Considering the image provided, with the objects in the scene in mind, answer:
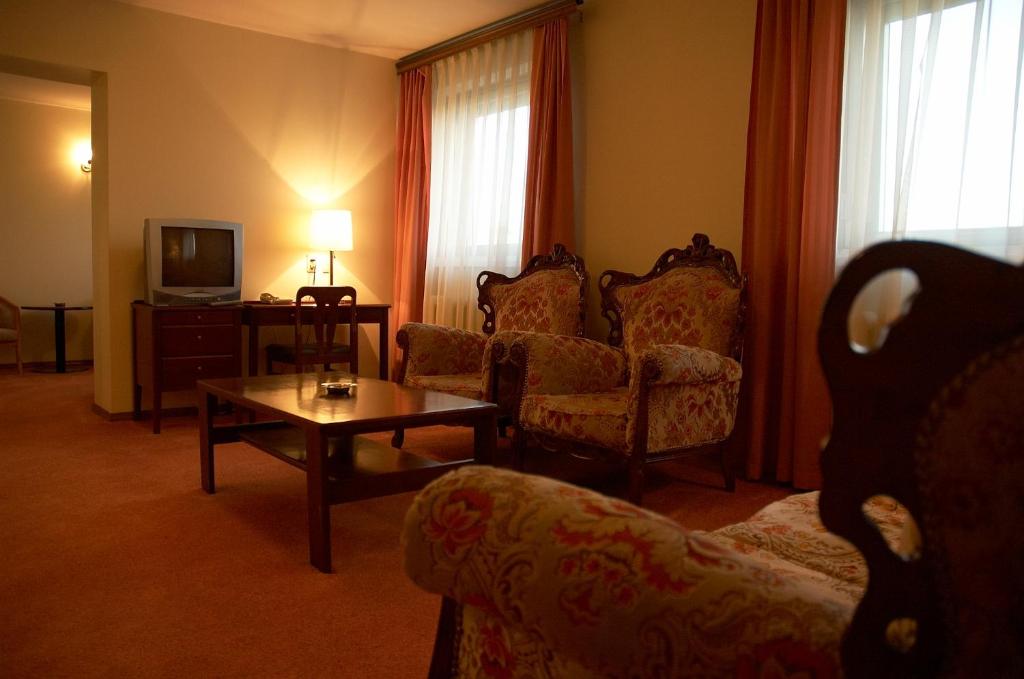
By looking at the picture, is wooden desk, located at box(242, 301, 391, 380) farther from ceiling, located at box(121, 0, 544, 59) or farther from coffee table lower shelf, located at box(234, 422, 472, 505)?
ceiling, located at box(121, 0, 544, 59)

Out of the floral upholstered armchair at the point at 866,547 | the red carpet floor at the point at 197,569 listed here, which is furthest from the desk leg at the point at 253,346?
the floral upholstered armchair at the point at 866,547

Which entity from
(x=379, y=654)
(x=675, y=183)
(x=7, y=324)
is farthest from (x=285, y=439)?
(x=7, y=324)

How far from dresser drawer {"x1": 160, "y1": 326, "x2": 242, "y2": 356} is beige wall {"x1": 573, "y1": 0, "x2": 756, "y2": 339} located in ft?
7.10

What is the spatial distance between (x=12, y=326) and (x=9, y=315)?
0.38 ft

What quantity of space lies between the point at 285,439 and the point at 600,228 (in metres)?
2.17

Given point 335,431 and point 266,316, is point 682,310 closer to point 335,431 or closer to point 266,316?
point 335,431

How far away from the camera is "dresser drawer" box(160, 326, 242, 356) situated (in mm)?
4496

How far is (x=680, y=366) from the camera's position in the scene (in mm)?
2871

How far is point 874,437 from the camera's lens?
1.95 ft

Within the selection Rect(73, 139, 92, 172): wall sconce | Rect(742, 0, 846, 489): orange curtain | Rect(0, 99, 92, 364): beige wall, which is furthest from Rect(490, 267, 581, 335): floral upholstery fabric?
Rect(73, 139, 92, 172): wall sconce

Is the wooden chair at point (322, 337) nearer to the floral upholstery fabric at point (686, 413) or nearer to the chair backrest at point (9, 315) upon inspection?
the floral upholstery fabric at point (686, 413)

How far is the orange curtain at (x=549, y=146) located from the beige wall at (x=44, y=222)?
5512mm

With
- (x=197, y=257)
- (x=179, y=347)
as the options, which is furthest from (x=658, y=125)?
(x=179, y=347)

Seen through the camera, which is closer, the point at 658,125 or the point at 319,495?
the point at 319,495
